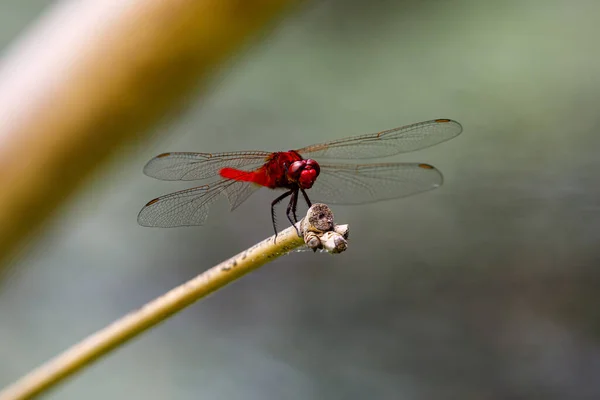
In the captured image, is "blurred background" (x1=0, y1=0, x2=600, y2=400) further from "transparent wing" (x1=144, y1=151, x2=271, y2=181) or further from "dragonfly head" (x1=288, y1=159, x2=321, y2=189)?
"dragonfly head" (x1=288, y1=159, x2=321, y2=189)

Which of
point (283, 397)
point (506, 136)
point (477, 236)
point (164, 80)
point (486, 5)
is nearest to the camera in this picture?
point (164, 80)

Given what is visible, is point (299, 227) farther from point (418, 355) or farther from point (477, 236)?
point (477, 236)

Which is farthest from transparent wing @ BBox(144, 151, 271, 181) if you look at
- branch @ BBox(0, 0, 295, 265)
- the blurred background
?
branch @ BBox(0, 0, 295, 265)

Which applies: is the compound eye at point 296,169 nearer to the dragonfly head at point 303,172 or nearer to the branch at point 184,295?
the dragonfly head at point 303,172

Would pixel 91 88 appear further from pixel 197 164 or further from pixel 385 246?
pixel 385 246

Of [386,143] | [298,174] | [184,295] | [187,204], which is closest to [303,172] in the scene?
[298,174]

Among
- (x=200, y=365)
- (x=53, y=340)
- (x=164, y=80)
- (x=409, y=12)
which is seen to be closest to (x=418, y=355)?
(x=200, y=365)
